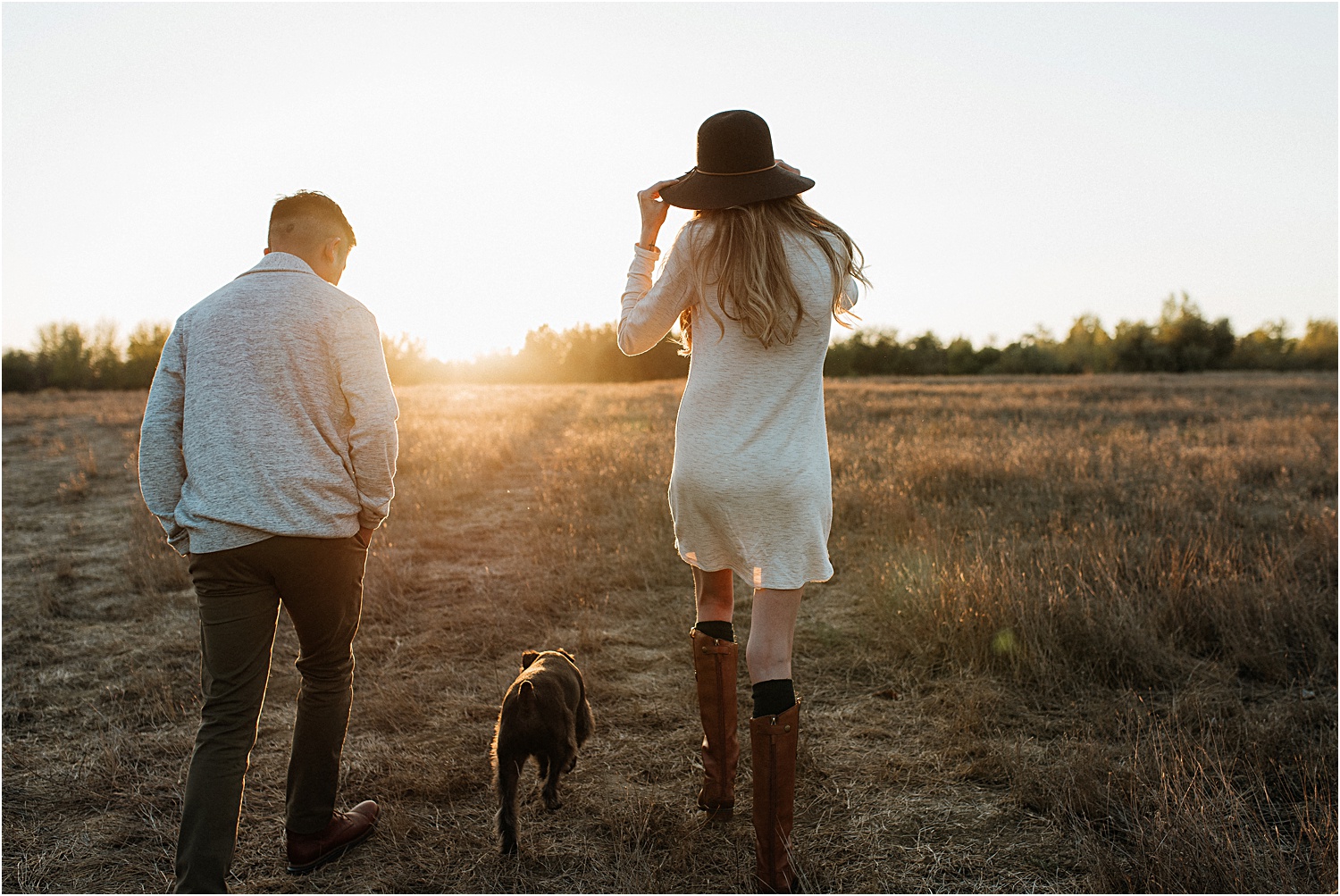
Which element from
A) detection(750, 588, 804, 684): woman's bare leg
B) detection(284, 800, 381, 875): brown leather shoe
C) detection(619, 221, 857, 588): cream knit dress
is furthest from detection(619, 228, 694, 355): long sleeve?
detection(284, 800, 381, 875): brown leather shoe

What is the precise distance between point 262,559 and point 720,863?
1.74 m

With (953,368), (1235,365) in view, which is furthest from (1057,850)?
(1235,365)

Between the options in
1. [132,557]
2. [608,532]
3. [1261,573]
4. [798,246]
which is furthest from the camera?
[608,532]

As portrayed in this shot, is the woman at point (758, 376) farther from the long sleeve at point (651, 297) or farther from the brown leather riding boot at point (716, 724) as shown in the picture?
the brown leather riding boot at point (716, 724)

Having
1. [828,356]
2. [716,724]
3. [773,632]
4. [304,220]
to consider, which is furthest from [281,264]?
[828,356]

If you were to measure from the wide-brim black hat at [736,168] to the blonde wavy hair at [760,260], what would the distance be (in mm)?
41

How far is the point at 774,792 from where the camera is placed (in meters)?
2.30

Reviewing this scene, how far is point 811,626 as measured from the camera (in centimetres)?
459

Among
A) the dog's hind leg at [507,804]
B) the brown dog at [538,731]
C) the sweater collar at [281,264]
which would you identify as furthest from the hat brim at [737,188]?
the dog's hind leg at [507,804]

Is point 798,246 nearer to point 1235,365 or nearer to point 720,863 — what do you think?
point 720,863

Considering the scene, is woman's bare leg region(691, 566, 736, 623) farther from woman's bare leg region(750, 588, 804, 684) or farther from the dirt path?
the dirt path

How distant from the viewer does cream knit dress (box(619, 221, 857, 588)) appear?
2131 mm

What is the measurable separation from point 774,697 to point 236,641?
157 centimetres

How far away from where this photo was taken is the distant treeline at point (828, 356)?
195 feet
